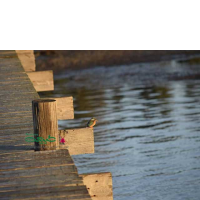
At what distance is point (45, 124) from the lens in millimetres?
4816

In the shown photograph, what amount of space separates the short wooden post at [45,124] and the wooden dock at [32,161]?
0.08 m

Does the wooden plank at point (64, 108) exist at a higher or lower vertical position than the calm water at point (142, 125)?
higher

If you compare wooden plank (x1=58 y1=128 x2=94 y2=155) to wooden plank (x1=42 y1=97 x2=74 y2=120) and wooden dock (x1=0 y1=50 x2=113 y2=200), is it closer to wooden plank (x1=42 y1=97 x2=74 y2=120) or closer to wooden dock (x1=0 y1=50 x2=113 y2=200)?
wooden dock (x1=0 y1=50 x2=113 y2=200)

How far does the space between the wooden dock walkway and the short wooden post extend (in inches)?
3.2

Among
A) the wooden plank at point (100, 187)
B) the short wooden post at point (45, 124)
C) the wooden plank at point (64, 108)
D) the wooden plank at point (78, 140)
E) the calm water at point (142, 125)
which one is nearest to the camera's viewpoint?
the short wooden post at point (45, 124)

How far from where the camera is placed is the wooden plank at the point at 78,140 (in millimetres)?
5691

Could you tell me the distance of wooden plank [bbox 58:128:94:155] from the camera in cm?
569

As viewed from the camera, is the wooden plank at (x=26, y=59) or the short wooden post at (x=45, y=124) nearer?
the short wooden post at (x=45, y=124)

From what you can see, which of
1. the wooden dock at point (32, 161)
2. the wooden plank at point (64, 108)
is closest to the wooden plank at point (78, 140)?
the wooden dock at point (32, 161)

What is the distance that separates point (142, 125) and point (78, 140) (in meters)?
9.90

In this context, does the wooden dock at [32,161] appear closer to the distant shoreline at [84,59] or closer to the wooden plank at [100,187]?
the wooden plank at [100,187]

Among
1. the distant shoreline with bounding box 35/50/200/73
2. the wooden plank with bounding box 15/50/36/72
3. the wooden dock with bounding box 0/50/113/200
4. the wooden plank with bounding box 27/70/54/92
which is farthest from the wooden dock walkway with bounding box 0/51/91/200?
the distant shoreline with bounding box 35/50/200/73

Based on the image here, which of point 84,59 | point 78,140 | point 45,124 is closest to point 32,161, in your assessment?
point 45,124

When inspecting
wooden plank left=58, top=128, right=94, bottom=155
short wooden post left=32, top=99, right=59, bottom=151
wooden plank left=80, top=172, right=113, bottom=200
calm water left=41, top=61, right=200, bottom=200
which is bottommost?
calm water left=41, top=61, right=200, bottom=200
